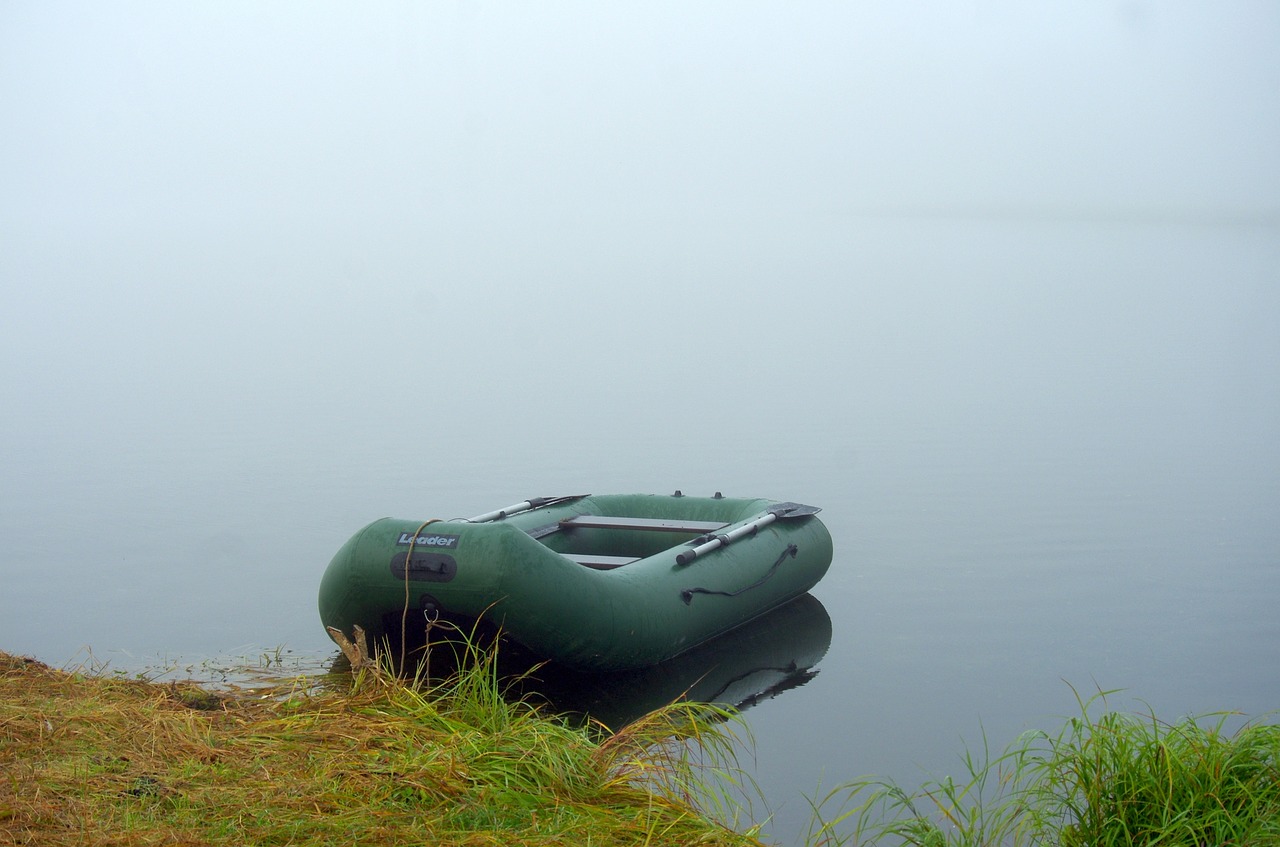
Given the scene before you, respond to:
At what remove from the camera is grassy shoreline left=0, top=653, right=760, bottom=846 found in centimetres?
305

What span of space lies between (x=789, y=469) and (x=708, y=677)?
20.3 ft

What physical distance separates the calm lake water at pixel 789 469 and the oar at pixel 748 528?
1.99ft

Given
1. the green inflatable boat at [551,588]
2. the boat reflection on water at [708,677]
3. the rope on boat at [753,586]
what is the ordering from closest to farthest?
the green inflatable boat at [551,588] < the boat reflection on water at [708,677] < the rope on boat at [753,586]

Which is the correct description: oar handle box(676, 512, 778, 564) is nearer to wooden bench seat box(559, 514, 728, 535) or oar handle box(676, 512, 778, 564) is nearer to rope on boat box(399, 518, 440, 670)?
wooden bench seat box(559, 514, 728, 535)

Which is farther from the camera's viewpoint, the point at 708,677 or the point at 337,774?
the point at 708,677

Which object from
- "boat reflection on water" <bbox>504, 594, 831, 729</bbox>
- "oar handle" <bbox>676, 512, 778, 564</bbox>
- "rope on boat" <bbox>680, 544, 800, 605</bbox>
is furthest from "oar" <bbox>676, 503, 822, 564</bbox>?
"boat reflection on water" <bbox>504, 594, 831, 729</bbox>

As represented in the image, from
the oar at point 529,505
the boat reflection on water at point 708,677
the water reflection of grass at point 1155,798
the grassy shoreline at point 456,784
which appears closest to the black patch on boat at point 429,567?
the boat reflection on water at point 708,677

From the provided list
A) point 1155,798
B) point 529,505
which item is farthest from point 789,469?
point 1155,798

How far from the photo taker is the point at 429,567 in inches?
200

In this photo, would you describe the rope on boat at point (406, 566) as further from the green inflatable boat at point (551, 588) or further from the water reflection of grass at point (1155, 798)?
the water reflection of grass at point (1155, 798)

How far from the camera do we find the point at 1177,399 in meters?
16.3

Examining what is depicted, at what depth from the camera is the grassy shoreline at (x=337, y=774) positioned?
305 centimetres

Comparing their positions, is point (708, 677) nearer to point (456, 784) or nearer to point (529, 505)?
point (529, 505)

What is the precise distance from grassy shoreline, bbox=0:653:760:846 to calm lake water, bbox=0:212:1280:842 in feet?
3.59
